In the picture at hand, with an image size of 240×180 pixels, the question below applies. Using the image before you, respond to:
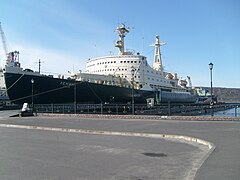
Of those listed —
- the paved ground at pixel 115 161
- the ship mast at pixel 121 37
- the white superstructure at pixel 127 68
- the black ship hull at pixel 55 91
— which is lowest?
the paved ground at pixel 115 161

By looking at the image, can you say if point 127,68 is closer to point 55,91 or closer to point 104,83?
point 104,83

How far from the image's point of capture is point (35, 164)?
6.14 metres

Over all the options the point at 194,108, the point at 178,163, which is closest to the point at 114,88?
the point at 194,108

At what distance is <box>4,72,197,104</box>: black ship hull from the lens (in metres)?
31.1

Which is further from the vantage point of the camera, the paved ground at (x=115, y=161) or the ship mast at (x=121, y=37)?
the ship mast at (x=121, y=37)

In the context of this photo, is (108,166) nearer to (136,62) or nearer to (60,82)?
(60,82)

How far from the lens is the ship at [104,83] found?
103 feet

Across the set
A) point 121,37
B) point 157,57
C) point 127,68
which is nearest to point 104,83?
point 127,68

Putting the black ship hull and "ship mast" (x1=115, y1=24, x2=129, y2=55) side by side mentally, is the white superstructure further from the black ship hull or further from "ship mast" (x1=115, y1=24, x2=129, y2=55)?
the black ship hull

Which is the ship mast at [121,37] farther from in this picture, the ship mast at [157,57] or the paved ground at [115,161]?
the paved ground at [115,161]

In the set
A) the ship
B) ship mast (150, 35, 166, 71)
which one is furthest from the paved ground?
ship mast (150, 35, 166, 71)

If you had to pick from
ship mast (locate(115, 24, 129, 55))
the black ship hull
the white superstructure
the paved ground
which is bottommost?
the paved ground

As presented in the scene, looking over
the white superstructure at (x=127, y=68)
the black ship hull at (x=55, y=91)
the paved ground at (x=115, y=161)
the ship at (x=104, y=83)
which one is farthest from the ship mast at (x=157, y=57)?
the paved ground at (x=115, y=161)

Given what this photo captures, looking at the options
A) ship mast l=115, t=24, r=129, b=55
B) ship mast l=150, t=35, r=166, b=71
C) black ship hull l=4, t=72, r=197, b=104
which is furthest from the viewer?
ship mast l=150, t=35, r=166, b=71
